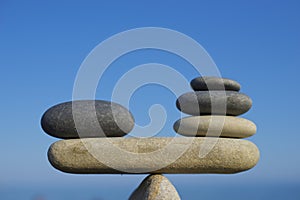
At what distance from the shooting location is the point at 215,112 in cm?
790

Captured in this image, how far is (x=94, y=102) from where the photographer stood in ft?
23.6

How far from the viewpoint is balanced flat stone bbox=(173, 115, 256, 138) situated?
764 cm

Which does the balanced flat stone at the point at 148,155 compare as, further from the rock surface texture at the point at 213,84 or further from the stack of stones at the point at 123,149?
the rock surface texture at the point at 213,84

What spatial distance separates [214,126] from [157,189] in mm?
1572

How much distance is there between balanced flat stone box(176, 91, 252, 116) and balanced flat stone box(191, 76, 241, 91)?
243 millimetres

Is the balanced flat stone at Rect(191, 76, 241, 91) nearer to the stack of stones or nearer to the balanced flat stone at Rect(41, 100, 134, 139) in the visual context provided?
the stack of stones

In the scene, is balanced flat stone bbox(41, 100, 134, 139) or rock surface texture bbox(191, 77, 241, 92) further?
rock surface texture bbox(191, 77, 241, 92)

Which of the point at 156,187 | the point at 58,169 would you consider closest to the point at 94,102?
the point at 58,169

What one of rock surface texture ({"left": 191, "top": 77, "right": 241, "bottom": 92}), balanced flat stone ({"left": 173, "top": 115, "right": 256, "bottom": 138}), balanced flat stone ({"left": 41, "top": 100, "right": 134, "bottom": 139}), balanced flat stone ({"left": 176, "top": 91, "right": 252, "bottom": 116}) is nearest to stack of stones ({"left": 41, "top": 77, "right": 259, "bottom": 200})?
balanced flat stone ({"left": 41, "top": 100, "right": 134, "bottom": 139})

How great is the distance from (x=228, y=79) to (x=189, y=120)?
3.88 ft

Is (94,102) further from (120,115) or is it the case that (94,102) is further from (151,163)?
(151,163)

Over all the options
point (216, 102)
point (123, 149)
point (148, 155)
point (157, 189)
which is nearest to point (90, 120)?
point (123, 149)

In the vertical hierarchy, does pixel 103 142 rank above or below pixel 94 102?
below

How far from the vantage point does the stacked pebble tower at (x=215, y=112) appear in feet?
25.2
